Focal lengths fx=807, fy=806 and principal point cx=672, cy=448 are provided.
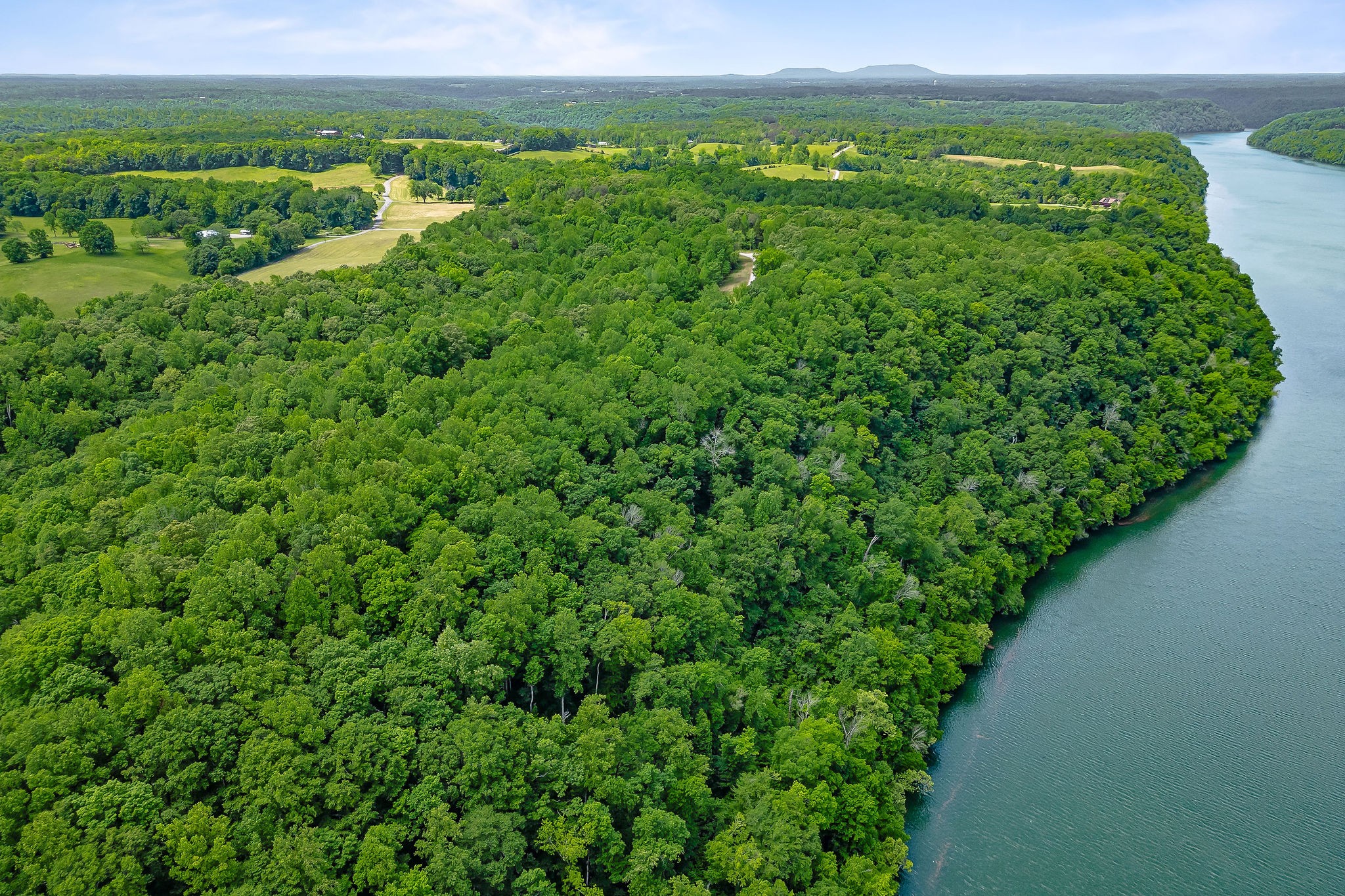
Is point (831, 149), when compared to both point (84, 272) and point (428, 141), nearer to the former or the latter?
point (428, 141)

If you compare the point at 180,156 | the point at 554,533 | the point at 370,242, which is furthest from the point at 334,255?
the point at 554,533

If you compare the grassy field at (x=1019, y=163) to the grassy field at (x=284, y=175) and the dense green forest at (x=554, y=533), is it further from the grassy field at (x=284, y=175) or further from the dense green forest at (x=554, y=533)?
the grassy field at (x=284, y=175)

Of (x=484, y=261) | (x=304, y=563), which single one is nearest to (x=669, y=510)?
(x=304, y=563)

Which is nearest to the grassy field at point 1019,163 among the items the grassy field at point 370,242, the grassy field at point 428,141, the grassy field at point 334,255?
the grassy field at point 428,141

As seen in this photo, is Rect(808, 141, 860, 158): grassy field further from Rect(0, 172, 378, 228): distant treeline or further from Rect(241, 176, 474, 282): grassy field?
Rect(0, 172, 378, 228): distant treeline

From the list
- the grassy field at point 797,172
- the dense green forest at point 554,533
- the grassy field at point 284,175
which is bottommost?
the dense green forest at point 554,533

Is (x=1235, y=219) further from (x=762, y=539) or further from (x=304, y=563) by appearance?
(x=304, y=563)
